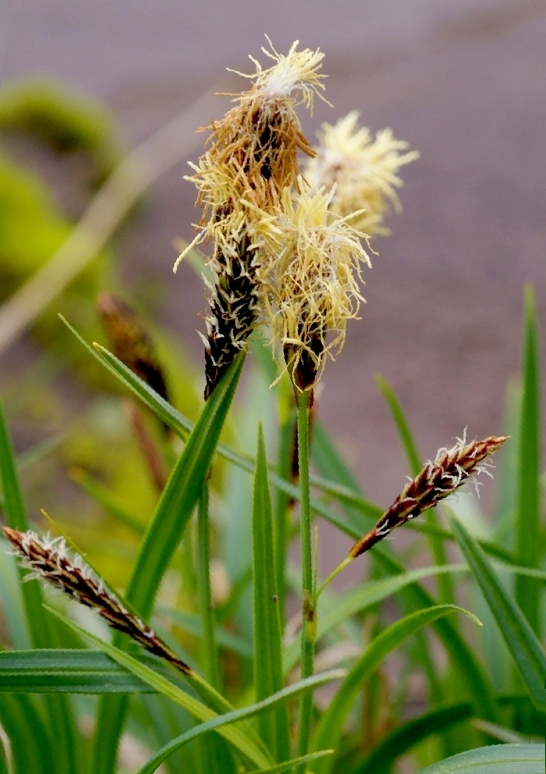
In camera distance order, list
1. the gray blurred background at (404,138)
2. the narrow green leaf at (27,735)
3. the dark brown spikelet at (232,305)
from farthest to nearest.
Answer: the gray blurred background at (404,138), the narrow green leaf at (27,735), the dark brown spikelet at (232,305)

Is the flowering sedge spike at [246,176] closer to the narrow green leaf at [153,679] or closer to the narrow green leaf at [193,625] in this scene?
the narrow green leaf at [153,679]

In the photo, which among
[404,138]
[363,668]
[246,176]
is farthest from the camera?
[404,138]

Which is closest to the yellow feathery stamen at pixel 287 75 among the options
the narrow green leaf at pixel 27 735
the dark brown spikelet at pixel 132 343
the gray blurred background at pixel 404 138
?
the dark brown spikelet at pixel 132 343

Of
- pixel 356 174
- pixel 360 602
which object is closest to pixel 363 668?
pixel 360 602

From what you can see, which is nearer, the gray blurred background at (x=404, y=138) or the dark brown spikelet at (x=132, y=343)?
the dark brown spikelet at (x=132, y=343)

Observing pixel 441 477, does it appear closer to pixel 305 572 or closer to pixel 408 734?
pixel 305 572

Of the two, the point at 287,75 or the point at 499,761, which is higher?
the point at 287,75

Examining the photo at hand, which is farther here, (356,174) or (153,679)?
(356,174)

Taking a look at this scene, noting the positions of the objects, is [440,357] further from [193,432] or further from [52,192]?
[193,432]
